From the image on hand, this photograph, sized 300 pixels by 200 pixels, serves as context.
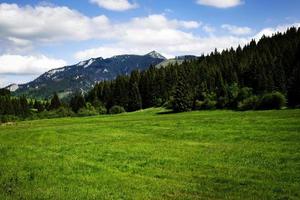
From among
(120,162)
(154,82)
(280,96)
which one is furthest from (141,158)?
(154,82)

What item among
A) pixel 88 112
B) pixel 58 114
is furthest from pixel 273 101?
pixel 58 114

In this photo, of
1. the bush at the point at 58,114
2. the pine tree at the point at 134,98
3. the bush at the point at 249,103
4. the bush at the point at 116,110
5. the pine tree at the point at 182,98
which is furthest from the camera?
the bush at the point at 58,114

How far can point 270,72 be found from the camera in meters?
124

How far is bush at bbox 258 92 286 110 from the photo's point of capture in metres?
100

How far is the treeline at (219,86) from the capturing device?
368ft

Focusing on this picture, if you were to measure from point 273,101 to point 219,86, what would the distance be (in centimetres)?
3827

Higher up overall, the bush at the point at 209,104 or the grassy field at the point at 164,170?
the bush at the point at 209,104

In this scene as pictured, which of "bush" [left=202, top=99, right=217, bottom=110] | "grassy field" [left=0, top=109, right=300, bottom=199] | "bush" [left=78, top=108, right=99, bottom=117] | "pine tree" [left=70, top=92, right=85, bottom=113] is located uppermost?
"pine tree" [left=70, top=92, right=85, bottom=113]

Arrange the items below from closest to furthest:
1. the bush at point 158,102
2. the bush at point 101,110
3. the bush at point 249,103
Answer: the bush at point 249,103
the bush at point 158,102
the bush at point 101,110

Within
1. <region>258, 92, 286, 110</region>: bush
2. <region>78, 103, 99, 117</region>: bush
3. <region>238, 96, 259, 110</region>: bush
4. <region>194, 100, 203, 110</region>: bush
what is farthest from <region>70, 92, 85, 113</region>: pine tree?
<region>258, 92, 286, 110</region>: bush

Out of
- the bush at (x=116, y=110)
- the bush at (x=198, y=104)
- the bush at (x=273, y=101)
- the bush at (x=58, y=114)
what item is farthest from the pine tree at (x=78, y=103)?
the bush at (x=273, y=101)

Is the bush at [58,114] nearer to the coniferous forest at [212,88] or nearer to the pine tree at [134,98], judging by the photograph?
the coniferous forest at [212,88]

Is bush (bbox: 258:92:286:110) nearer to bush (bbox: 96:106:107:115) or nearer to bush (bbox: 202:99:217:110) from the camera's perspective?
bush (bbox: 202:99:217:110)

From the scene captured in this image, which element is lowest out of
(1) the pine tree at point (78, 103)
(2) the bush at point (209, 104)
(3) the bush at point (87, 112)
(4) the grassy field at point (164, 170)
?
(4) the grassy field at point (164, 170)
